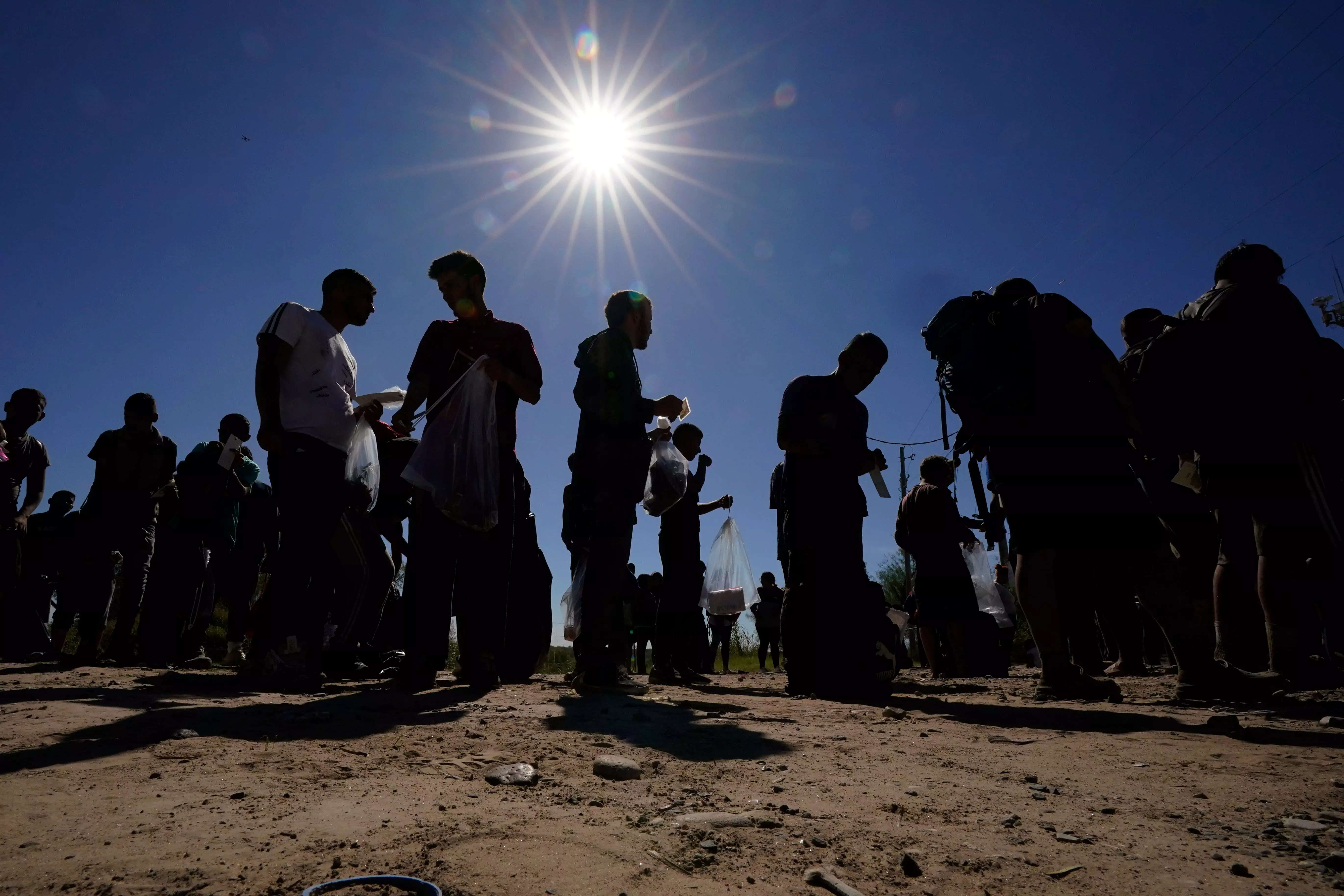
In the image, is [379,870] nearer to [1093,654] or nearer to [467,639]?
[467,639]

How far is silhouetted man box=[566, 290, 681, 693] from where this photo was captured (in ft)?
11.6

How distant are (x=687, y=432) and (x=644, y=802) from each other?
4.37 metres

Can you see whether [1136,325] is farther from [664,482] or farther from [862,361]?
[664,482]

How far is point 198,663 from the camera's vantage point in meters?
5.39

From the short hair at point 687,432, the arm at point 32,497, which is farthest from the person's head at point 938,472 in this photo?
the arm at point 32,497

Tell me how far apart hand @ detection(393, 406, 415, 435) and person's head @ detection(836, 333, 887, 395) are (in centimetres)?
229

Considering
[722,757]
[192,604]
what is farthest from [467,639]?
[192,604]

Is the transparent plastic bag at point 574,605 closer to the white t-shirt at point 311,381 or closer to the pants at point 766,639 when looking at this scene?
the white t-shirt at point 311,381

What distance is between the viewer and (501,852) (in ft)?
4.18

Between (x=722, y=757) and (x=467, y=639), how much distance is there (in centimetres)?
207

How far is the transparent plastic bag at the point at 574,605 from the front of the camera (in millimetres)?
4891

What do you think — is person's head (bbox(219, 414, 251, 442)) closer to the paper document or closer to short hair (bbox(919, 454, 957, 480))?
the paper document

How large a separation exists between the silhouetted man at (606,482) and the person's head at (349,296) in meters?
1.13

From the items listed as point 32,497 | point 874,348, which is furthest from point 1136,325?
Result: point 32,497
